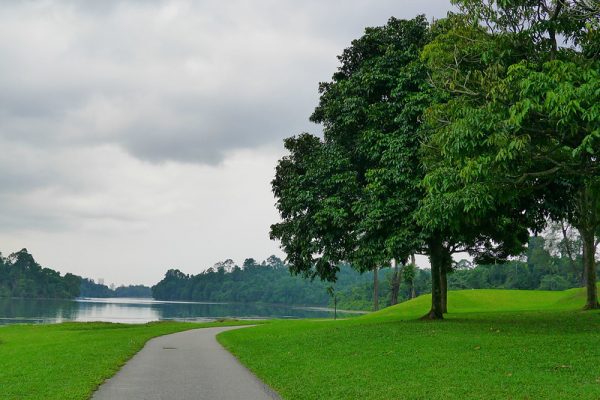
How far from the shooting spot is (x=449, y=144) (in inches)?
638

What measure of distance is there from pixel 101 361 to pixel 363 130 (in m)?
15.9

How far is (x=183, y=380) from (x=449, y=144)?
10.4 meters

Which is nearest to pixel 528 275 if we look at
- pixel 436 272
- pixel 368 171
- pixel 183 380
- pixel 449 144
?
pixel 436 272

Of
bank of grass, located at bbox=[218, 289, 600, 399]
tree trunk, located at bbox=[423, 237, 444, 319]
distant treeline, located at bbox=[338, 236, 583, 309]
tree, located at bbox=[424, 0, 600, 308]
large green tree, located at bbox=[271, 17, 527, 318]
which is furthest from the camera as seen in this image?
distant treeline, located at bbox=[338, 236, 583, 309]

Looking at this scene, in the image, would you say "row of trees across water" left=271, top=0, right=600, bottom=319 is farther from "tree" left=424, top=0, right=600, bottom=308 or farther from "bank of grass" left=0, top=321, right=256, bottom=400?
"bank of grass" left=0, top=321, right=256, bottom=400

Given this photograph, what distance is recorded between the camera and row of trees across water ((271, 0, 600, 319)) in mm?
15078

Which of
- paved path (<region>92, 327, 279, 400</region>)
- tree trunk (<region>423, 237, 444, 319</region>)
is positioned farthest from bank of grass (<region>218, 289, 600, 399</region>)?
tree trunk (<region>423, 237, 444, 319</region>)

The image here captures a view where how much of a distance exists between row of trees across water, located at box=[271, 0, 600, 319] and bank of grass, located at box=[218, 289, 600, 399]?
172 inches

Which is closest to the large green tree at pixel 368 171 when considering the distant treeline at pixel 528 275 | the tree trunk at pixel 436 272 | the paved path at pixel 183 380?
the tree trunk at pixel 436 272

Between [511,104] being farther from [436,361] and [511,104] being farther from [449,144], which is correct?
[436,361]

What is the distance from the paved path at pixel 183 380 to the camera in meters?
12.2

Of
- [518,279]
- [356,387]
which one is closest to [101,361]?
[356,387]

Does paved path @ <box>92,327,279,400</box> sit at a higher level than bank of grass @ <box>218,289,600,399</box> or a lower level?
lower

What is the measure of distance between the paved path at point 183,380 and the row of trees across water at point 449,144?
8.80m
